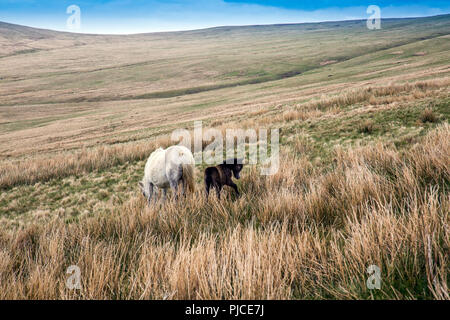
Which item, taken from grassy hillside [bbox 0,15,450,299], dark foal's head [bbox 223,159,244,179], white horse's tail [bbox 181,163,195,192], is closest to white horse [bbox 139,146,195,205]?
white horse's tail [bbox 181,163,195,192]

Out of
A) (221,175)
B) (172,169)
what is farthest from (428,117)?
(172,169)

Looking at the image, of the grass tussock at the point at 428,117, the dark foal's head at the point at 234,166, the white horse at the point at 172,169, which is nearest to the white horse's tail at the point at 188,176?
the white horse at the point at 172,169

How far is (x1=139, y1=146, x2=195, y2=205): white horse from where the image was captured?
20.3 feet

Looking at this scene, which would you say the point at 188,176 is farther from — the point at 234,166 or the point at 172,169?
the point at 234,166

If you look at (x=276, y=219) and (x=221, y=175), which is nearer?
(x=276, y=219)

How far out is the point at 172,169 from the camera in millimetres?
6277

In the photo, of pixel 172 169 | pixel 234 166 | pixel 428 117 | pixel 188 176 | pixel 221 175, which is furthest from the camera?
pixel 428 117

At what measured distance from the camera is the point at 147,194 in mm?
6984

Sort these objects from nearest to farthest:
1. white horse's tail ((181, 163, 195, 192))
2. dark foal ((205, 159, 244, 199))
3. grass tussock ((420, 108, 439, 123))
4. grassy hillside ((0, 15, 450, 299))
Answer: grassy hillside ((0, 15, 450, 299))
dark foal ((205, 159, 244, 199))
white horse's tail ((181, 163, 195, 192))
grass tussock ((420, 108, 439, 123))

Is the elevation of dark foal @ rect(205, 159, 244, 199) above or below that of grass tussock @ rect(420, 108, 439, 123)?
below

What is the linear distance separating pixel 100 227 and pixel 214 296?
2.42 m

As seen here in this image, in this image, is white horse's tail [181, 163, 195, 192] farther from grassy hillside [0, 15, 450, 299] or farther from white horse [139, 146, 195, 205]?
grassy hillside [0, 15, 450, 299]

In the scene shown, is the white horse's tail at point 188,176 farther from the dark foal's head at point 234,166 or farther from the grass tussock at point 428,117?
the grass tussock at point 428,117

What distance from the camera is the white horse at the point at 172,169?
6180 mm
